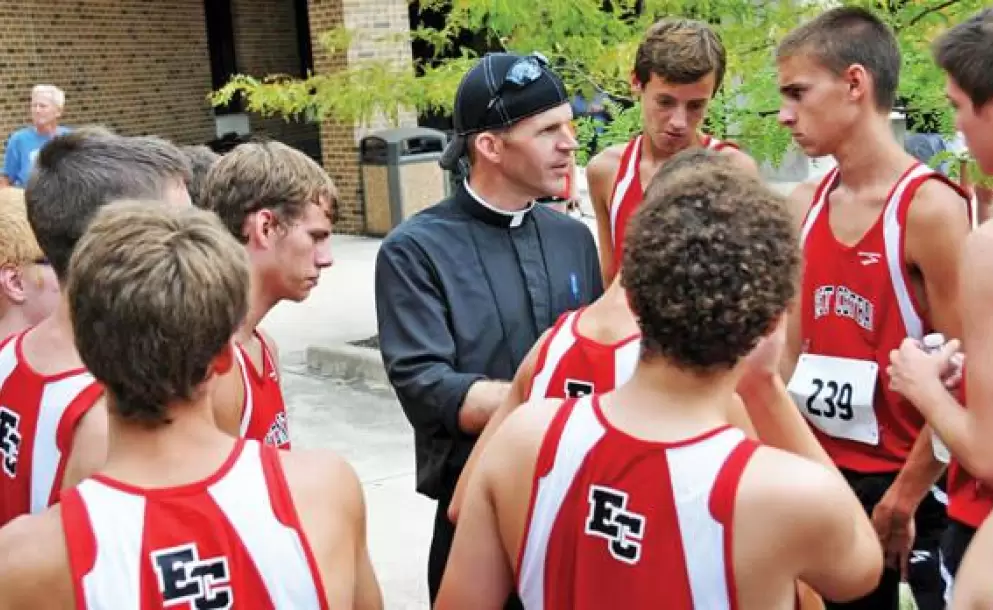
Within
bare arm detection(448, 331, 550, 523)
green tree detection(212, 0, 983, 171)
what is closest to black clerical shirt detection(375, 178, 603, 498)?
bare arm detection(448, 331, 550, 523)

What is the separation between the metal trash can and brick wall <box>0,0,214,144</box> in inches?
208

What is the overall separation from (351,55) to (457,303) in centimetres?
1115

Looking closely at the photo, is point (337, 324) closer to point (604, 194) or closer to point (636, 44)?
point (636, 44)

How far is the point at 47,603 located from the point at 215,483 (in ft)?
1.06

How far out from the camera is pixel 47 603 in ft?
5.95

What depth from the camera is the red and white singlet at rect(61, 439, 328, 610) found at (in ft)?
5.97

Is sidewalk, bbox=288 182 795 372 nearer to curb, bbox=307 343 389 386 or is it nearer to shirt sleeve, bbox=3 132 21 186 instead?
curb, bbox=307 343 389 386

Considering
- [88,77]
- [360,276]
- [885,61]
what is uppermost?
[885,61]

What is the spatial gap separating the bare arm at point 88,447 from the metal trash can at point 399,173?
11.6 m

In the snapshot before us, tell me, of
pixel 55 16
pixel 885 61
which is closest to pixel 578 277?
pixel 885 61

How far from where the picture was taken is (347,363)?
868 centimetres

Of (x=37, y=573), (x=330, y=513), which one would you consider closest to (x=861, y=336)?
(x=330, y=513)

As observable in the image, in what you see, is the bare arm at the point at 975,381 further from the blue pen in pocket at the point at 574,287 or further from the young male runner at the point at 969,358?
the blue pen in pocket at the point at 574,287

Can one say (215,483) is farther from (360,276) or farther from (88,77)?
(88,77)
